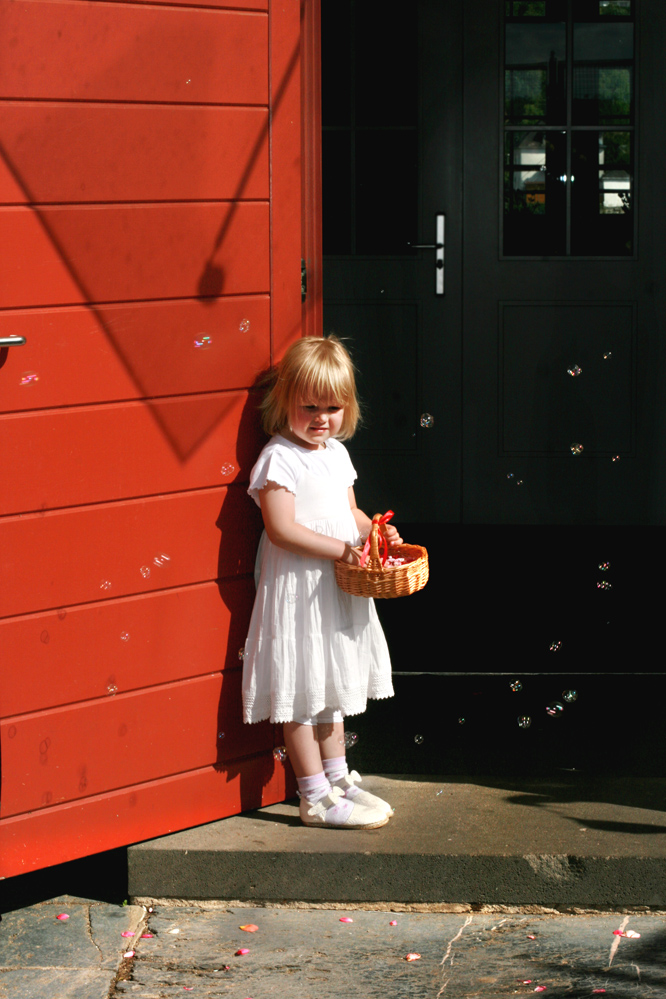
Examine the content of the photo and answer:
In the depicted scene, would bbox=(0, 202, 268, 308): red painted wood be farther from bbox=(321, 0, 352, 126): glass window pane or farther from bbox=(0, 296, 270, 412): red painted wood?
bbox=(321, 0, 352, 126): glass window pane

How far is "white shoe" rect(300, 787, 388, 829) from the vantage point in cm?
275

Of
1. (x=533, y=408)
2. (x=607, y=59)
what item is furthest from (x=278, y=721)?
(x=607, y=59)

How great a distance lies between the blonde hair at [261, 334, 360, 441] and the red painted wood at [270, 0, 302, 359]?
0.38 ft

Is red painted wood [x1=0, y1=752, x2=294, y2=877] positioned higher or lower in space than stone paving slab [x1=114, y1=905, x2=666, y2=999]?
higher

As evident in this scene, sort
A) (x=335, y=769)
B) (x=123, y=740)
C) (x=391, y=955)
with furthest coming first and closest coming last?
(x=335, y=769) → (x=123, y=740) → (x=391, y=955)

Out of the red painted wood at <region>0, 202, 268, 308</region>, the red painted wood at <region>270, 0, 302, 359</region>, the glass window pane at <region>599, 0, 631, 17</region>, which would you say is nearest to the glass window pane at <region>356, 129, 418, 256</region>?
the glass window pane at <region>599, 0, 631, 17</region>

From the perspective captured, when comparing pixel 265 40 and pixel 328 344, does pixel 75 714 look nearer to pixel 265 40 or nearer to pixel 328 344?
pixel 328 344

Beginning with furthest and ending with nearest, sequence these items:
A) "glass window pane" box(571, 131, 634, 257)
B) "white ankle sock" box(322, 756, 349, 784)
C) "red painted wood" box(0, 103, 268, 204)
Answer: "glass window pane" box(571, 131, 634, 257), "white ankle sock" box(322, 756, 349, 784), "red painted wood" box(0, 103, 268, 204)

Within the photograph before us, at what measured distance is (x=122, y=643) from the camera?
8.64 feet

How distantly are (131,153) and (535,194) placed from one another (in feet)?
10.7

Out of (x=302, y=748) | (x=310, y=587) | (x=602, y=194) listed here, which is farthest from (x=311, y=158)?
(x=602, y=194)

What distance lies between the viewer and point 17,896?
275 cm

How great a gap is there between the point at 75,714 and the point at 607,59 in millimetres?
4096

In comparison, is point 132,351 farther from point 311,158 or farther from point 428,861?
point 428,861
